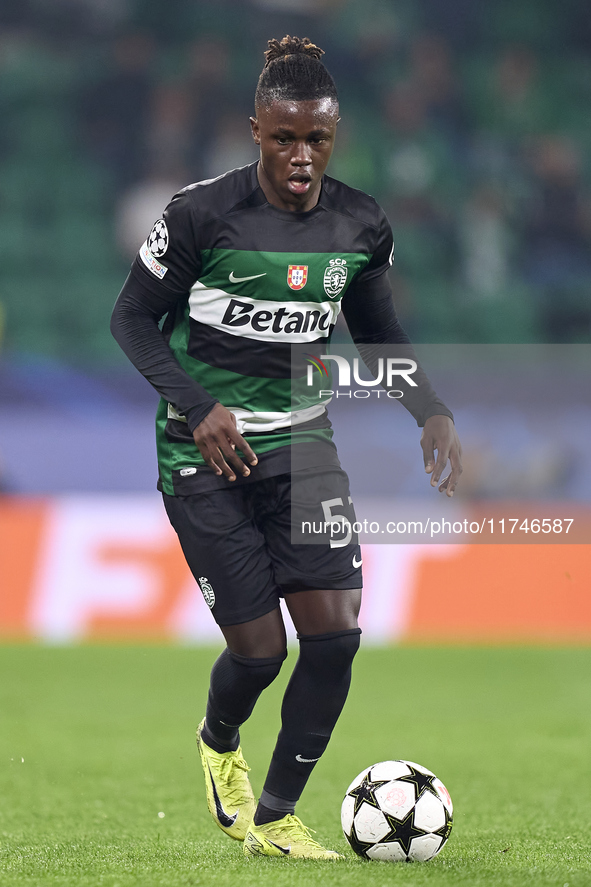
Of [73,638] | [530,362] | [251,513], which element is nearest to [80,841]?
[251,513]

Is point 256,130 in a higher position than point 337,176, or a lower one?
higher

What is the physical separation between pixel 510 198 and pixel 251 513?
999 cm

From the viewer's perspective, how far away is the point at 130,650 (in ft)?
29.8

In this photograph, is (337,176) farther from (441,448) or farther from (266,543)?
(266,543)

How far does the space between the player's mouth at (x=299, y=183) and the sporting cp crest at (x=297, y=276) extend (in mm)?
223

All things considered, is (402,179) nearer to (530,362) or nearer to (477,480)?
(530,362)

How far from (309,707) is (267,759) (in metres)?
2.20

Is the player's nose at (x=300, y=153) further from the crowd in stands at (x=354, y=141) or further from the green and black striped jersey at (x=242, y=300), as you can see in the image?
the crowd in stands at (x=354, y=141)

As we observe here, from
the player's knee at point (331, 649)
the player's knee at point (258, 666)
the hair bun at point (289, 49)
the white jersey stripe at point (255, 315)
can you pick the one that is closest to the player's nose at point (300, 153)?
the hair bun at point (289, 49)

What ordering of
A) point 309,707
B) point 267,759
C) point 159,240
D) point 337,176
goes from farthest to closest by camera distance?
1. point 337,176
2. point 267,759
3. point 309,707
4. point 159,240

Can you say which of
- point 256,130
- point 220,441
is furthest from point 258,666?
point 256,130

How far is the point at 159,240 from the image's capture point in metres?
3.53

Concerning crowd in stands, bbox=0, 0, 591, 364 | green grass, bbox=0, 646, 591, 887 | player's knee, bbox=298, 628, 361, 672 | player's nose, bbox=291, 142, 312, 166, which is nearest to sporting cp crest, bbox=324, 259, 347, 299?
player's nose, bbox=291, 142, 312, 166

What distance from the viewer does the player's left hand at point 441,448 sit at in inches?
147
